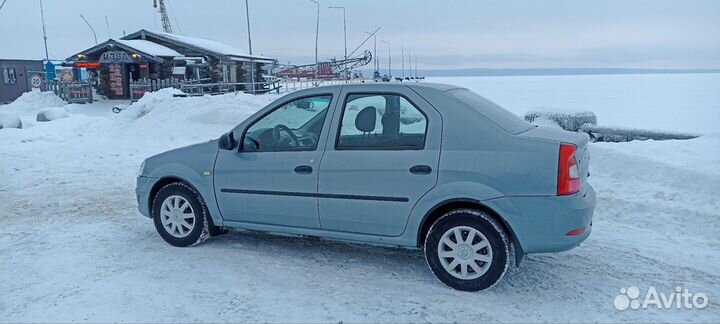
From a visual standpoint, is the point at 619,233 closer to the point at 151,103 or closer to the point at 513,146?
the point at 513,146

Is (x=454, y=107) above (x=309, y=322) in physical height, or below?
above

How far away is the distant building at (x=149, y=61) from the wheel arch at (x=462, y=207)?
25950mm

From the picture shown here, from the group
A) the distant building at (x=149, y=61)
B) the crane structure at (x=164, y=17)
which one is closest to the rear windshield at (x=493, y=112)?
the distant building at (x=149, y=61)

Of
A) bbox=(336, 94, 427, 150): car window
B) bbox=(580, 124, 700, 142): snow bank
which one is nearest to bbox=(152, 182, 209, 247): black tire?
bbox=(336, 94, 427, 150): car window

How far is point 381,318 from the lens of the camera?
390 cm

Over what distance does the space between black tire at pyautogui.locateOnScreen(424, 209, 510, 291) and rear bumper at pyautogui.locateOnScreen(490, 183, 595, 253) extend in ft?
0.46

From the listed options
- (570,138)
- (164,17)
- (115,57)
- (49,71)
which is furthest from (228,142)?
(164,17)

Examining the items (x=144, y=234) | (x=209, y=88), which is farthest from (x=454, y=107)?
(x=209, y=88)

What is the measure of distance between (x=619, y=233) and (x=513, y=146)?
257 centimetres

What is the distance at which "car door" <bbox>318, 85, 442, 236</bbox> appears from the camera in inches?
174

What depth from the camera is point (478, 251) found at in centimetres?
429

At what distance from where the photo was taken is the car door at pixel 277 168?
4848mm

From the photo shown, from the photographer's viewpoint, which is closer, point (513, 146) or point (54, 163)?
point (513, 146)

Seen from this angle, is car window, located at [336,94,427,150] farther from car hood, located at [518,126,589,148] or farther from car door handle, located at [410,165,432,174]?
car hood, located at [518,126,589,148]
